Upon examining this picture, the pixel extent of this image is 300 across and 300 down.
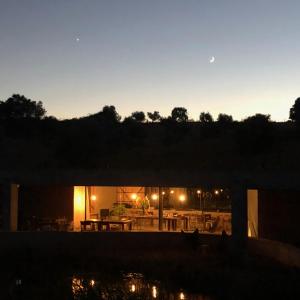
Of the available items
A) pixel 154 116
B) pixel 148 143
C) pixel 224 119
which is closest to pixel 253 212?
pixel 148 143

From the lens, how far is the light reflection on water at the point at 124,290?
13016mm

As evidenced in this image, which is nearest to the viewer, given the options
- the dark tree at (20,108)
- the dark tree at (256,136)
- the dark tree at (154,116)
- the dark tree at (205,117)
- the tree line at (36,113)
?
the dark tree at (256,136)

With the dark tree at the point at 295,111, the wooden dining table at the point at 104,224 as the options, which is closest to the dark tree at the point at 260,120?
the dark tree at the point at 295,111

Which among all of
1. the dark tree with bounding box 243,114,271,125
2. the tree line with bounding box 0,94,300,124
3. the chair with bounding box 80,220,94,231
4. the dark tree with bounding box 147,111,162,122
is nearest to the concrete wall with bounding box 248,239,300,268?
the chair with bounding box 80,220,94,231

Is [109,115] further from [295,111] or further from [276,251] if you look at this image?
[276,251]

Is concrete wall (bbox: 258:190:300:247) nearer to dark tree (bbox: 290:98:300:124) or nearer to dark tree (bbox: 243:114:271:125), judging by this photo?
dark tree (bbox: 243:114:271:125)

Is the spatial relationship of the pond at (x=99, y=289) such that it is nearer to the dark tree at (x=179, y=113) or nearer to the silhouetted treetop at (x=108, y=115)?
the silhouetted treetop at (x=108, y=115)

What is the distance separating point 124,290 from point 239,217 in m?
5.58

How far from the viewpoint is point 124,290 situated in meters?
13.6

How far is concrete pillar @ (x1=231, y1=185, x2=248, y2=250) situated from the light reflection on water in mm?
3919

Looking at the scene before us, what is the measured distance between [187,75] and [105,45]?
278 inches

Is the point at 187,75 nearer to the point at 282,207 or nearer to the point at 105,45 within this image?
the point at 105,45

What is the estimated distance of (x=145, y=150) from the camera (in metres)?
35.9

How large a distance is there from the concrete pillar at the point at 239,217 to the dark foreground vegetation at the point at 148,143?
10.5 m
